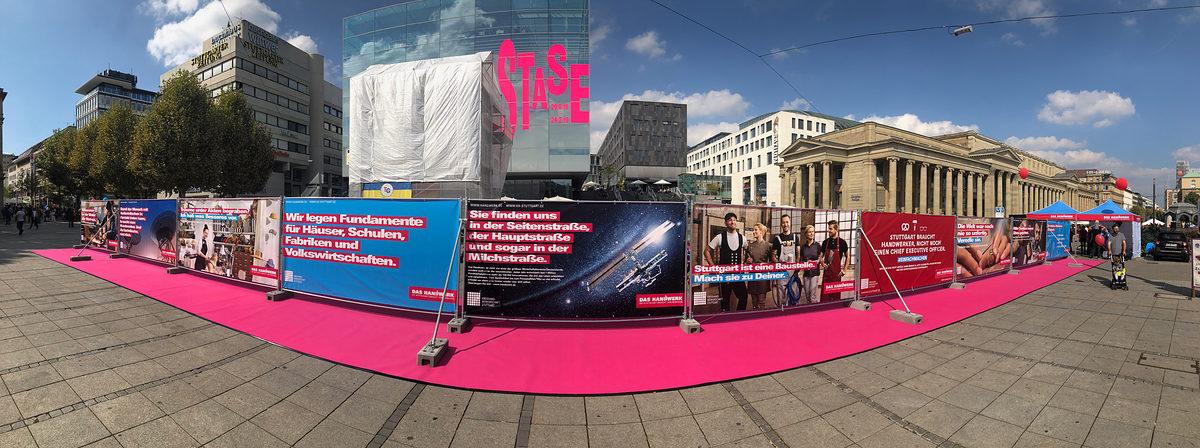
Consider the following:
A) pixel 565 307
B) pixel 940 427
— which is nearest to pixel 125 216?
pixel 565 307

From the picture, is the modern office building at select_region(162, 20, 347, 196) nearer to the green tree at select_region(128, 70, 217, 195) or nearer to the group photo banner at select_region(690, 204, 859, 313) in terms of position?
the green tree at select_region(128, 70, 217, 195)

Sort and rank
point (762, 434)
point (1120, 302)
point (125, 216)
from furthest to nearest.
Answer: point (125, 216) < point (1120, 302) < point (762, 434)

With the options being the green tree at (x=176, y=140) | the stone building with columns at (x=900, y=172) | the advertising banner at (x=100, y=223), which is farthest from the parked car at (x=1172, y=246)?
the green tree at (x=176, y=140)

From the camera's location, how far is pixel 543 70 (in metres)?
28.7

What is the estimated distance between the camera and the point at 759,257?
20.1ft

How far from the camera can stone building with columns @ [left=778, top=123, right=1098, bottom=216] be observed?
182 ft

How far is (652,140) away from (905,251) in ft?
241

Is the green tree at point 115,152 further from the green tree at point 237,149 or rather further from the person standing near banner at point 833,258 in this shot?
the person standing near banner at point 833,258

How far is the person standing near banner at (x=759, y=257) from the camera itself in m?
6.06

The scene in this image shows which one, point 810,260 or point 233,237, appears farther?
point 233,237

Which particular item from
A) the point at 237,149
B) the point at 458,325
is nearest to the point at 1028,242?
the point at 458,325

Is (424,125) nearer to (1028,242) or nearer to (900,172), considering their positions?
(1028,242)

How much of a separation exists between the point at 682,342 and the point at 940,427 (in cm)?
261

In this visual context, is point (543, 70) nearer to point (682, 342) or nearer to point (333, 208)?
point (333, 208)
